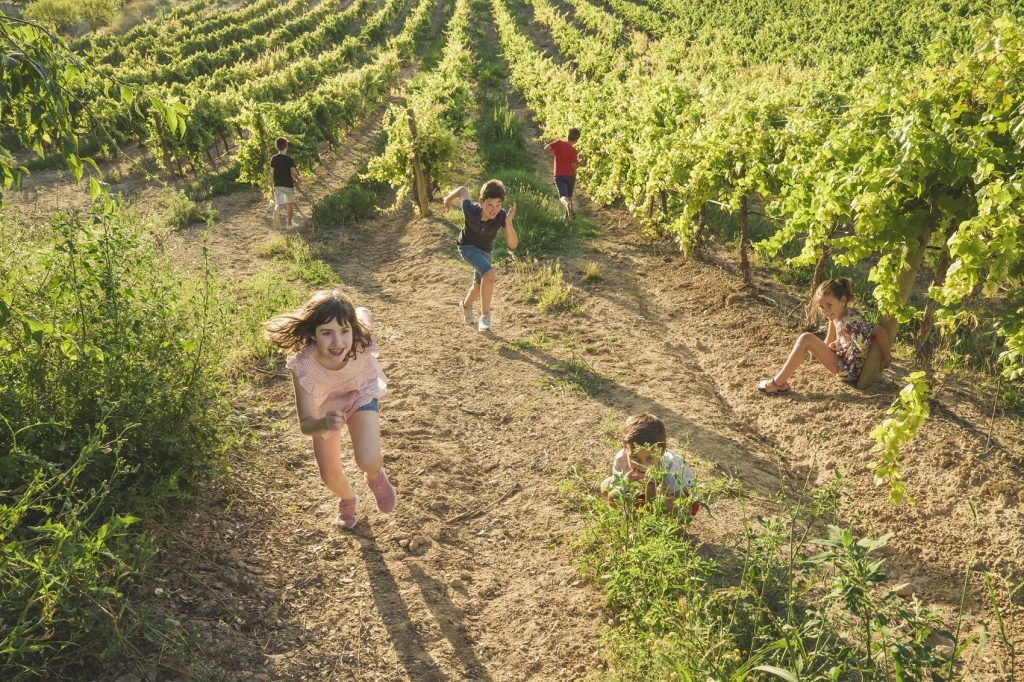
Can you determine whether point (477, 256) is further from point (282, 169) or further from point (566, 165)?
point (282, 169)

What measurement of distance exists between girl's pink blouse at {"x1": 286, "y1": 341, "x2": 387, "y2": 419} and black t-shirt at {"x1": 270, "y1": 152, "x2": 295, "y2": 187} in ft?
23.8

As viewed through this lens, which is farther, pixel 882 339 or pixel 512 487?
pixel 882 339

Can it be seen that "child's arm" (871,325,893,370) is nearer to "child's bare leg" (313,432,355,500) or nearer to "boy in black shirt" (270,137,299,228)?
"child's bare leg" (313,432,355,500)

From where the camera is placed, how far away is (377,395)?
340cm

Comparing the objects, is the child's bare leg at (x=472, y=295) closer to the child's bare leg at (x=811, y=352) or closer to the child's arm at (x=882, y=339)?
the child's bare leg at (x=811, y=352)

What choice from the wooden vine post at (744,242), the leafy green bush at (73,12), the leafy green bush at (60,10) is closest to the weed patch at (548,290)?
the wooden vine post at (744,242)

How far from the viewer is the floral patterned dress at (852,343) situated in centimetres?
498

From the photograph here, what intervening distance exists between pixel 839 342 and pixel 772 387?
66 centimetres

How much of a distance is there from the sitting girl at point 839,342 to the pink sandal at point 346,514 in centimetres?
363

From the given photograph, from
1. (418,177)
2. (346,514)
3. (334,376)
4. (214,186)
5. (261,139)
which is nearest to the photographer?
(334,376)

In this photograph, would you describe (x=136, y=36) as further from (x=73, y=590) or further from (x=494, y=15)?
(x=73, y=590)

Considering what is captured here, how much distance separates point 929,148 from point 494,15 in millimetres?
46028

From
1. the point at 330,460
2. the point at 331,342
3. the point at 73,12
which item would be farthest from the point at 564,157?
the point at 73,12

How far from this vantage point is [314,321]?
3131 millimetres
